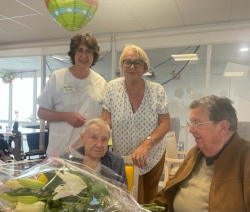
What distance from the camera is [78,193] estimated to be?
67cm

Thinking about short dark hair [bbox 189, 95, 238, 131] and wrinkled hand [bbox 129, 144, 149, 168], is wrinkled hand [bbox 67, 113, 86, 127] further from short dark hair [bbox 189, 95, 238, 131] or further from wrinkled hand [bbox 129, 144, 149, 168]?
short dark hair [bbox 189, 95, 238, 131]

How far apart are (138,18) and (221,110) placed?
287 centimetres

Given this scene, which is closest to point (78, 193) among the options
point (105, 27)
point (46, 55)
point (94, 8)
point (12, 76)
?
point (94, 8)

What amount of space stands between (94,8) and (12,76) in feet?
25.7

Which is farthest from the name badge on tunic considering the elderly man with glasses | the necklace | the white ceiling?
the white ceiling

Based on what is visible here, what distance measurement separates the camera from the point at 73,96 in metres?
1.99

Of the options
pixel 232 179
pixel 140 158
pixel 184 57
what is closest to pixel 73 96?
pixel 140 158

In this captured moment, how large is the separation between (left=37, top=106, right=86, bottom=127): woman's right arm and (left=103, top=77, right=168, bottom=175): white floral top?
229mm

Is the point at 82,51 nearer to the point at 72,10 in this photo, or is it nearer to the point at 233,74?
the point at 72,10

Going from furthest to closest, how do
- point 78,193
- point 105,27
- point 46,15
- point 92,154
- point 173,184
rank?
point 105,27
point 46,15
point 92,154
point 173,184
point 78,193

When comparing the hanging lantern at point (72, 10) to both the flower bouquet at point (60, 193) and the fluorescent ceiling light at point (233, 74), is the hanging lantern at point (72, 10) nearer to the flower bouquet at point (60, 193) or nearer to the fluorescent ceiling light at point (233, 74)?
the flower bouquet at point (60, 193)

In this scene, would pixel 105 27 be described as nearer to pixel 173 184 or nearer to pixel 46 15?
pixel 46 15

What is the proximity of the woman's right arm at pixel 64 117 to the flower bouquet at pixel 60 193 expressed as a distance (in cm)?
111

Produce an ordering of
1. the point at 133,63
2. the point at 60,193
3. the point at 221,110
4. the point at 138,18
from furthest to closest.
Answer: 1. the point at 138,18
2. the point at 133,63
3. the point at 221,110
4. the point at 60,193
